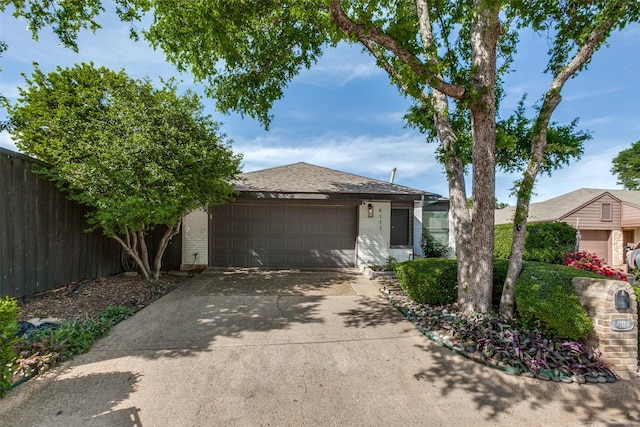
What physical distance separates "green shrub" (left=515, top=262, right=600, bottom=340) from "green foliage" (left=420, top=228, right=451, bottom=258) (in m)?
5.78

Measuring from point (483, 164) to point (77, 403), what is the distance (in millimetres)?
5461

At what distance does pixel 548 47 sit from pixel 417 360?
18.5 feet

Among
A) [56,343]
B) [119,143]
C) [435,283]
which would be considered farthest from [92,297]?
[435,283]

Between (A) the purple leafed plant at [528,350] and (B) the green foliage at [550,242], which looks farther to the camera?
(B) the green foliage at [550,242]

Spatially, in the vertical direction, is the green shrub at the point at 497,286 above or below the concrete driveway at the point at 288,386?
above

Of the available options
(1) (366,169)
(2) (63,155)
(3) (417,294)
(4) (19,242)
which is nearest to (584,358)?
(3) (417,294)

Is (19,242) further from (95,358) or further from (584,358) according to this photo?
(584,358)

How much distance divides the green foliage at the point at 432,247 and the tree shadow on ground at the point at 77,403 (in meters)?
9.04

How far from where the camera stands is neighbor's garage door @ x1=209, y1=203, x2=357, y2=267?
8734 mm

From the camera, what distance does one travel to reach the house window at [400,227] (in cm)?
920

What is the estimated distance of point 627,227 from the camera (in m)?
14.7

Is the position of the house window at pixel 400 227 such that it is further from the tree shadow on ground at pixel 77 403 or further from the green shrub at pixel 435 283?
the tree shadow on ground at pixel 77 403

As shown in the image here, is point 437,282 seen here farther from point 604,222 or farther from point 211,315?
point 604,222

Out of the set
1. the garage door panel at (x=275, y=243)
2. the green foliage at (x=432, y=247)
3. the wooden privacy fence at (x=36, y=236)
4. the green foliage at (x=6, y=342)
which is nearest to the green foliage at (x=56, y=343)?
the green foliage at (x=6, y=342)
